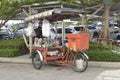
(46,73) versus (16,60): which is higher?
(46,73)

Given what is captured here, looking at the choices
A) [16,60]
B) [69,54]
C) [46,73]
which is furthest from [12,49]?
[69,54]

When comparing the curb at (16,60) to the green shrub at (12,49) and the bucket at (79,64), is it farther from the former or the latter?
the bucket at (79,64)

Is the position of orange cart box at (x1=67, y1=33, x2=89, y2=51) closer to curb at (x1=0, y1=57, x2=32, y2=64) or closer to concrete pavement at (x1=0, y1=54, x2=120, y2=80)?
concrete pavement at (x1=0, y1=54, x2=120, y2=80)

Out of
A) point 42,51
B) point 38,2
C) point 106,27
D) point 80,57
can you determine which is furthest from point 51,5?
point 80,57

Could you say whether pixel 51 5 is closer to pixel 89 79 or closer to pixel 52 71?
pixel 52 71

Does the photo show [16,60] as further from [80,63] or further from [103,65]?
[103,65]

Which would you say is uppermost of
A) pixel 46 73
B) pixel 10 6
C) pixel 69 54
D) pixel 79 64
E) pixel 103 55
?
pixel 10 6

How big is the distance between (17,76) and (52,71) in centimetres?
146

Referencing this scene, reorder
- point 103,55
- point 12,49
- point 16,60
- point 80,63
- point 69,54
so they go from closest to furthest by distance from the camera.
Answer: point 80,63 < point 69,54 < point 103,55 < point 16,60 < point 12,49

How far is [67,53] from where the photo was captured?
11078 millimetres

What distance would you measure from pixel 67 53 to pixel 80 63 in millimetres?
751

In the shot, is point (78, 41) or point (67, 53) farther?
point (67, 53)

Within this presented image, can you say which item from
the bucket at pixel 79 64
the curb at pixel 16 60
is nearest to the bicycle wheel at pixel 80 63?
the bucket at pixel 79 64

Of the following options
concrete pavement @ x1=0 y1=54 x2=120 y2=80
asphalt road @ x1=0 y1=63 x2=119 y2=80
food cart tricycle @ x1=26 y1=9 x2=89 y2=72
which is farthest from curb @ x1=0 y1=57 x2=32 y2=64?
food cart tricycle @ x1=26 y1=9 x2=89 y2=72
